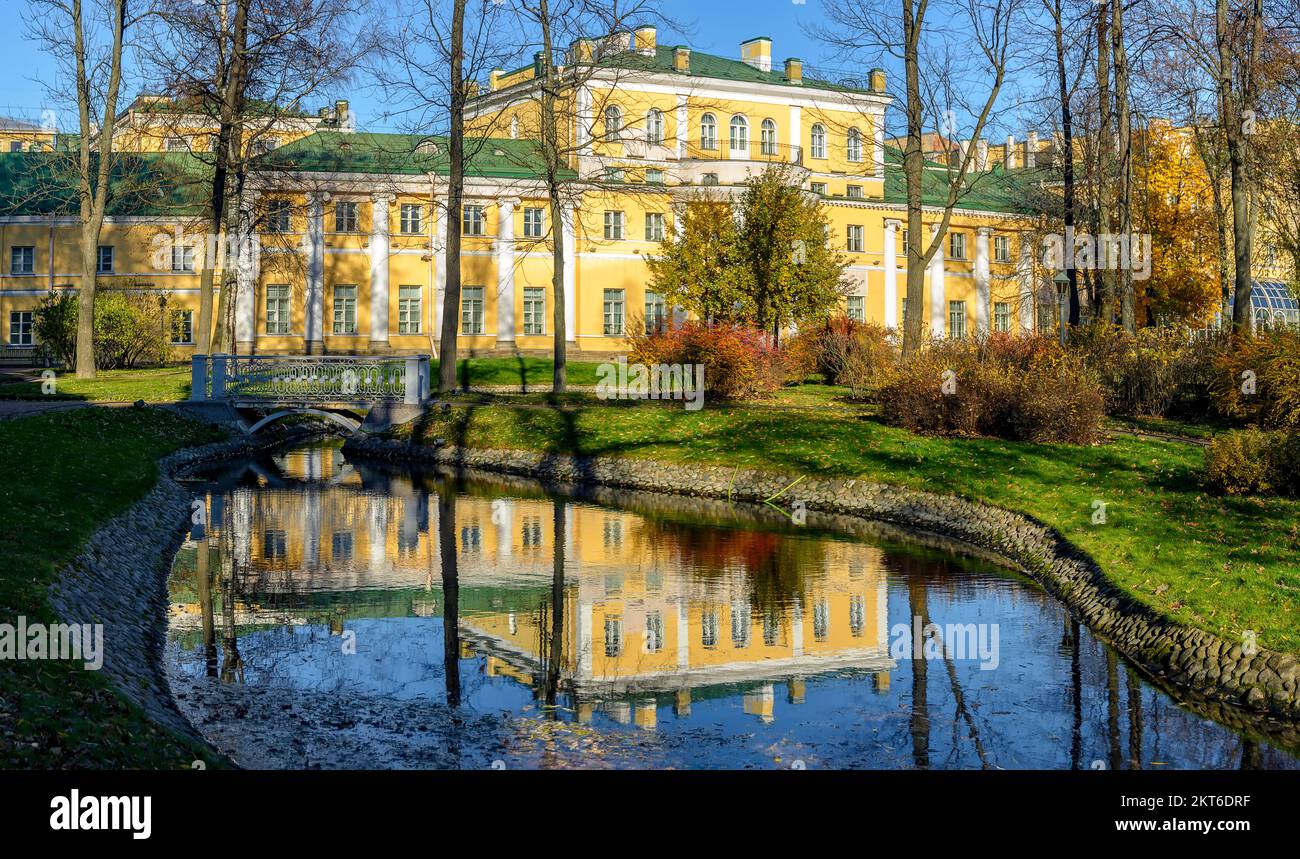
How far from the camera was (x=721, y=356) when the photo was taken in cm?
3155

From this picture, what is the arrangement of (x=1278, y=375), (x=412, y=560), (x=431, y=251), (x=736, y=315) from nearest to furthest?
(x=412, y=560) < (x=1278, y=375) < (x=736, y=315) < (x=431, y=251)

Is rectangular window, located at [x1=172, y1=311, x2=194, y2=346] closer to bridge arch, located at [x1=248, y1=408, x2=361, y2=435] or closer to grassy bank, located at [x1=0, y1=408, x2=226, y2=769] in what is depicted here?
bridge arch, located at [x1=248, y1=408, x2=361, y2=435]

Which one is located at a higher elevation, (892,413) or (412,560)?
(892,413)

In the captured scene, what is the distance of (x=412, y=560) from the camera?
18.0 metres

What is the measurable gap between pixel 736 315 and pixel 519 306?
1522 centimetres

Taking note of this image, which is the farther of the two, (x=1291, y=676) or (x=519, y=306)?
(x=519, y=306)

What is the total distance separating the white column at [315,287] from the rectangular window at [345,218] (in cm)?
61

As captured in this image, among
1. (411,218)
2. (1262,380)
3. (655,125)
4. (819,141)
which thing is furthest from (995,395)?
(819,141)

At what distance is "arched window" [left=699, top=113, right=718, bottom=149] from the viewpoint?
205 ft

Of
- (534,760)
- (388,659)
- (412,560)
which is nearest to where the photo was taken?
(534,760)

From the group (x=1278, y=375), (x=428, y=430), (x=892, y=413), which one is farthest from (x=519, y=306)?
(x=1278, y=375)

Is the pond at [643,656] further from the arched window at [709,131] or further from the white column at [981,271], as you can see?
the white column at [981,271]
